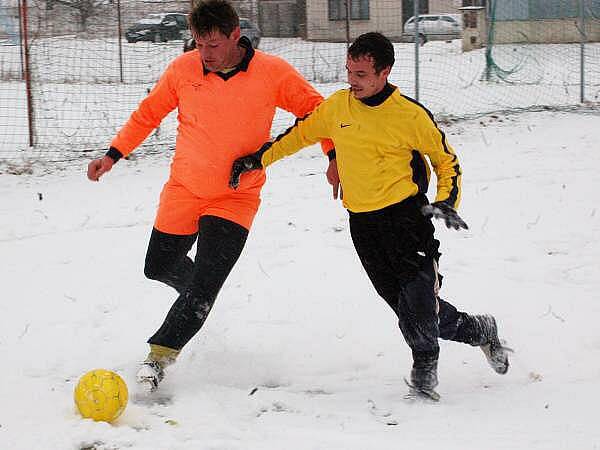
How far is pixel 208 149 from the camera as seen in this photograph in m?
4.32

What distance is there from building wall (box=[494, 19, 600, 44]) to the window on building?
9.62 ft

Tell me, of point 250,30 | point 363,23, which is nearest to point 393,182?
point 250,30

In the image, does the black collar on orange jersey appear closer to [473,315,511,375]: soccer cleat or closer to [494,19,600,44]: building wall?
[473,315,511,375]: soccer cleat

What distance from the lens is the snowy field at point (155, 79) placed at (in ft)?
37.2

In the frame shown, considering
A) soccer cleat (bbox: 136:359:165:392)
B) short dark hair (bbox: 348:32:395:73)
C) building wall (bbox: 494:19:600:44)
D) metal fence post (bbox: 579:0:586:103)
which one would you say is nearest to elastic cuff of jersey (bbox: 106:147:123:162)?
soccer cleat (bbox: 136:359:165:392)

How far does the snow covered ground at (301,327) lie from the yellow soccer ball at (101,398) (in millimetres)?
57

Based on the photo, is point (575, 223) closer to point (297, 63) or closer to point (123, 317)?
point (123, 317)

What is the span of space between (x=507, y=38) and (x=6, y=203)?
10.6 meters

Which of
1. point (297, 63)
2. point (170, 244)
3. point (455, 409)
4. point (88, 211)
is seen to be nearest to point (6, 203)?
point (88, 211)

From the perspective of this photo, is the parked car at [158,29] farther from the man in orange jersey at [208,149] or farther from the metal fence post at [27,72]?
the man in orange jersey at [208,149]

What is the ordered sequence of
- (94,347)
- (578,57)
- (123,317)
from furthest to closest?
(578,57) < (123,317) < (94,347)

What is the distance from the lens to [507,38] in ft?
53.3

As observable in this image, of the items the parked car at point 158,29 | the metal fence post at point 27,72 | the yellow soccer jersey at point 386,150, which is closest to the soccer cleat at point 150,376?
the yellow soccer jersey at point 386,150

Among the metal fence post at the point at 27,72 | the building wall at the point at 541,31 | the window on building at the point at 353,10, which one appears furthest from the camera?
the window on building at the point at 353,10
